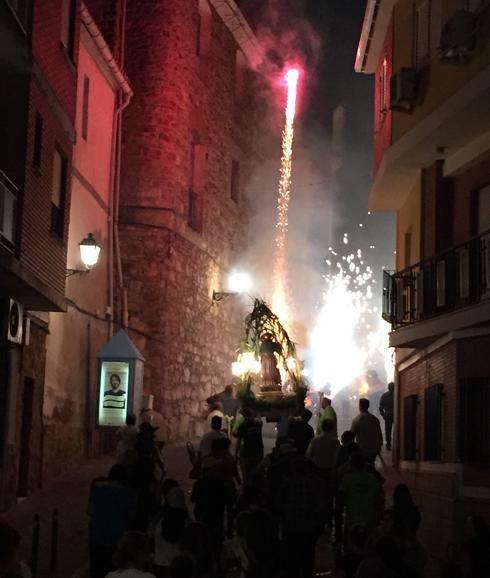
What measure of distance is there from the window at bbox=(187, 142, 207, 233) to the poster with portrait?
8.74 metres

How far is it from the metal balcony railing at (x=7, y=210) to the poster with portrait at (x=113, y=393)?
604cm

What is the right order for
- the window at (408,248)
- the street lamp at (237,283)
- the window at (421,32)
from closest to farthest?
the window at (421,32) → the window at (408,248) → the street lamp at (237,283)

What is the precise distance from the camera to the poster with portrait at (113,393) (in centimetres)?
2072

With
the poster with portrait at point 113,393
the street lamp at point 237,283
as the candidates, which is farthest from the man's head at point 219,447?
the street lamp at point 237,283

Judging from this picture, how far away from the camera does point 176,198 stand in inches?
1069

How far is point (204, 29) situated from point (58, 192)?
12.9 metres

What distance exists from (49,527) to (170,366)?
11569 mm

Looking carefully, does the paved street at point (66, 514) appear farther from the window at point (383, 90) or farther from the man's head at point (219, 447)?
the window at point (383, 90)

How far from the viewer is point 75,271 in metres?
20.5

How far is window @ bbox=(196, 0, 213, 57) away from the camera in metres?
29.5

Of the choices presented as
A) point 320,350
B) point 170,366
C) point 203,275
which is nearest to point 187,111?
point 203,275

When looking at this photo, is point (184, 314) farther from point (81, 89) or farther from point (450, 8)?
point (450, 8)

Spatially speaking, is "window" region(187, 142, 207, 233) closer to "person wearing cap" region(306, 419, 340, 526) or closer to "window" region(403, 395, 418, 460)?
"window" region(403, 395, 418, 460)

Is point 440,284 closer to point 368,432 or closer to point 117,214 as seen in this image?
point 368,432
